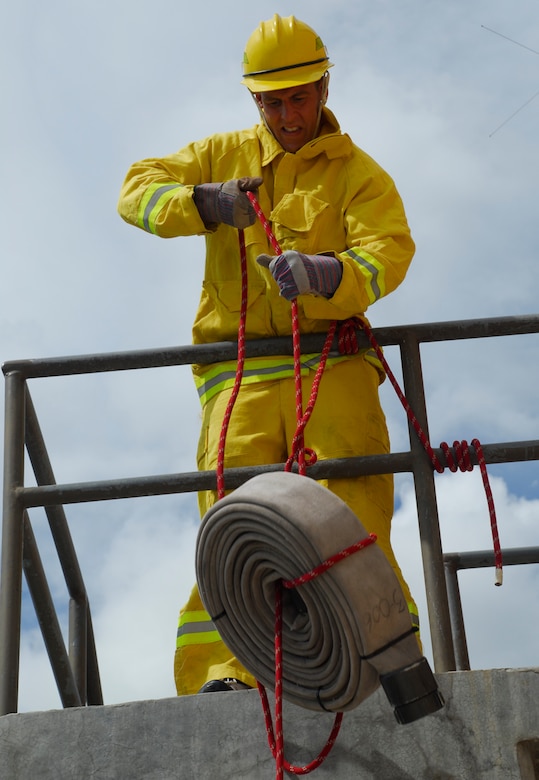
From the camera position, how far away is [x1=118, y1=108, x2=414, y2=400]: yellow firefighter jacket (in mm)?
4371

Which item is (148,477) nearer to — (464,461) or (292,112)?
(464,461)

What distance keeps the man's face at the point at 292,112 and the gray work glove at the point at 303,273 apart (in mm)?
814

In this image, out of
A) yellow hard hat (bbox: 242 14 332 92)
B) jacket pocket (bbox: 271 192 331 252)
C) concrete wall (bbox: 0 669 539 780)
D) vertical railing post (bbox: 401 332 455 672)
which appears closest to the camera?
concrete wall (bbox: 0 669 539 780)

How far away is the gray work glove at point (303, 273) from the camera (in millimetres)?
3855

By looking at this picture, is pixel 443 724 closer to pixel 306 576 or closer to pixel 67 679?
pixel 306 576

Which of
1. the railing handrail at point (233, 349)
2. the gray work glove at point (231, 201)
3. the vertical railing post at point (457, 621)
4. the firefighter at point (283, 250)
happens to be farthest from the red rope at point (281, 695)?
the vertical railing post at point (457, 621)

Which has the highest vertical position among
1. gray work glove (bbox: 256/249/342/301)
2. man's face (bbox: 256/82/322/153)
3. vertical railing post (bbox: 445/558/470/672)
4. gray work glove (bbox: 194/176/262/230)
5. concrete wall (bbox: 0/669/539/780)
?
man's face (bbox: 256/82/322/153)

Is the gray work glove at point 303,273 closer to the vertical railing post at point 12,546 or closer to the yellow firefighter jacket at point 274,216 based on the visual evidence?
the yellow firefighter jacket at point 274,216

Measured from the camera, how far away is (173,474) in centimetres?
402

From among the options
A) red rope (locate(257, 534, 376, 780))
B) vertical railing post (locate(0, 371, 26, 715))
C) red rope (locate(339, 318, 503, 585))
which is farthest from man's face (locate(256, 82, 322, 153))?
red rope (locate(257, 534, 376, 780))

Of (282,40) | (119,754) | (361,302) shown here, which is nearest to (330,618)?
(119,754)

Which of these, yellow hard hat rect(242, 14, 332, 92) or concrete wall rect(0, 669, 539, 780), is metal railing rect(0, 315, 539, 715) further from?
yellow hard hat rect(242, 14, 332, 92)

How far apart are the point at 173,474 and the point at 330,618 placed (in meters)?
1.12

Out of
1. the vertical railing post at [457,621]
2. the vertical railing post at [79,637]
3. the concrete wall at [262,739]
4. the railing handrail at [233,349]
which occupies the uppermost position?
the railing handrail at [233,349]
